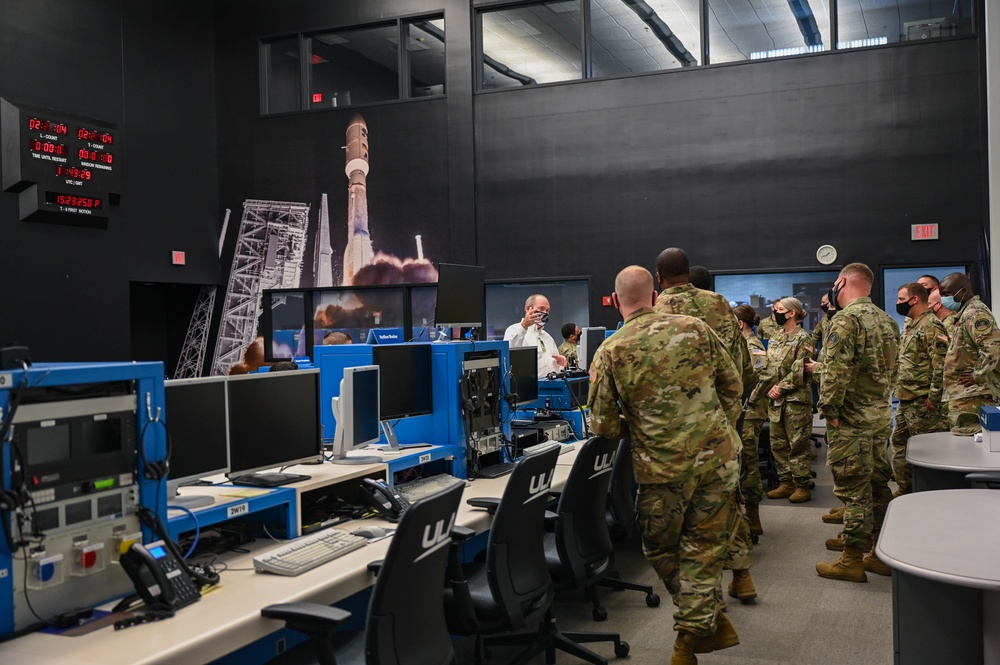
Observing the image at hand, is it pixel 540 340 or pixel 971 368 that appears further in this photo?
pixel 540 340

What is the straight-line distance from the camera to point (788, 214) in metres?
7.77

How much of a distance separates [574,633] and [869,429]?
199cm

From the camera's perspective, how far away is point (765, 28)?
7941 mm

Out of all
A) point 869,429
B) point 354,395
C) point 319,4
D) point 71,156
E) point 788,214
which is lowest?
point 869,429

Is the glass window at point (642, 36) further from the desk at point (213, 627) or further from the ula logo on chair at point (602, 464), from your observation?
the desk at point (213, 627)

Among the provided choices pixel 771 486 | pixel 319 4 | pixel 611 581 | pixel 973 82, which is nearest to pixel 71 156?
pixel 319 4

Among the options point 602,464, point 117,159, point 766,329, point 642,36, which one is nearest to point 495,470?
point 602,464

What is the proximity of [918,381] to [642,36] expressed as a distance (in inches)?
179

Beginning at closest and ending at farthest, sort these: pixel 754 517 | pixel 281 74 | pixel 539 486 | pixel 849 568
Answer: pixel 539 486, pixel 849 568, pixel 754 517, pixel 281 74

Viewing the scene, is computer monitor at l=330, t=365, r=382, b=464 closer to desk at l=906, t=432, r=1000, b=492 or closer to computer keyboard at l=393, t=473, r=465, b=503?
computer keyboard at l=393, t=473, r=465, b=503

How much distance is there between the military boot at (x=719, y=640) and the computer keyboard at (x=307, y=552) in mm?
1380

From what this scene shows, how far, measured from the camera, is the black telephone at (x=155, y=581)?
2072mm

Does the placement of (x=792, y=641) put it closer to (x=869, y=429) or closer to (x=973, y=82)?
(x=869, y=429)

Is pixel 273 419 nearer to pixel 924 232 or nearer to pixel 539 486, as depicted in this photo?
pixel 539 486
